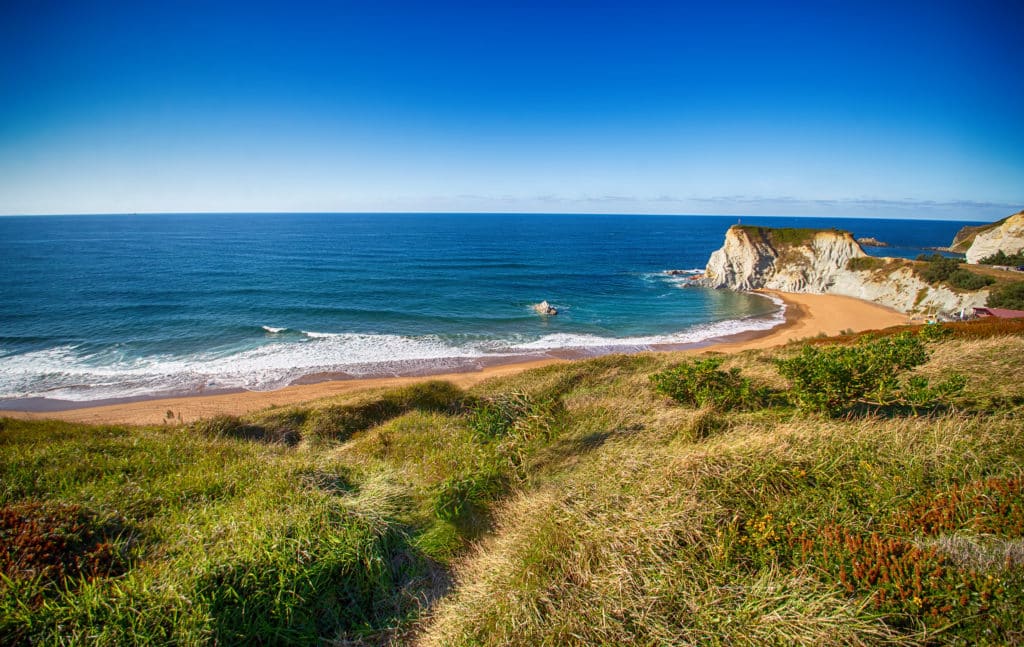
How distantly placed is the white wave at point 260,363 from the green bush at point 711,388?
1777 centimetres

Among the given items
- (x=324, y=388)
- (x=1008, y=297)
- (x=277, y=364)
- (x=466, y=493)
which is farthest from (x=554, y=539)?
(x=1008, y=297)

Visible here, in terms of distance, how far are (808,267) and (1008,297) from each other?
20.9 metres

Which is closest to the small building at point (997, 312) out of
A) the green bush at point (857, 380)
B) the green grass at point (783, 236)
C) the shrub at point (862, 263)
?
the shrub at point (862, 263)

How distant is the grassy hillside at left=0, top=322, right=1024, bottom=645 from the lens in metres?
3.66

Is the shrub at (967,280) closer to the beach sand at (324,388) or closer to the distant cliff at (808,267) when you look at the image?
the distant cliff at (808,267)

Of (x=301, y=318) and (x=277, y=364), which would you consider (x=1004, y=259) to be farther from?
(x=301, y=318)

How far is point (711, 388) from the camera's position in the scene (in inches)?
399

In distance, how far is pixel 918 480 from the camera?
16.4 ft

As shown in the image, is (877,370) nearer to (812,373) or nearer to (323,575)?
(812,373)

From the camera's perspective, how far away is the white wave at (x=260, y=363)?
22422mm

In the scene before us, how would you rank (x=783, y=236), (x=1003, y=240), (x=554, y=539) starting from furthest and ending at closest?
1. (x=783, y=236)
2. (x=1003, y=240)
3. (x=554, y=539)

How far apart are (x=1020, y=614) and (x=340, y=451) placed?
10097 mm

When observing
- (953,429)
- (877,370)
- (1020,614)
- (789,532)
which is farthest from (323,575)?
(877,370)

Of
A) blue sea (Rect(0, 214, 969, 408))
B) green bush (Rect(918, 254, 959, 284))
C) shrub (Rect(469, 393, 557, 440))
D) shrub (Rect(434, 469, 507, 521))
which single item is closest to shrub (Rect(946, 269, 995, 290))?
green bush (Rect(918, 254, 959, 284))
